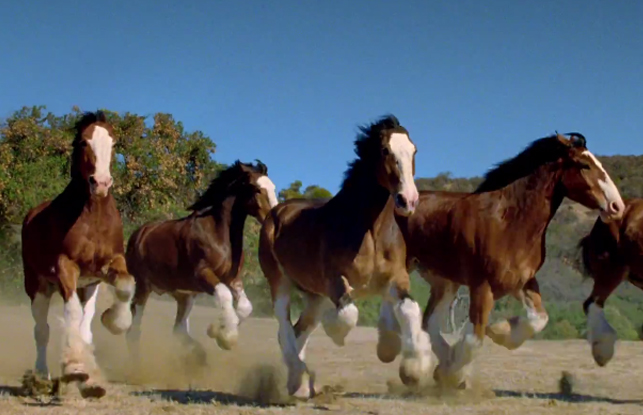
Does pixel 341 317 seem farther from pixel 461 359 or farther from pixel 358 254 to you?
pixel 461 359

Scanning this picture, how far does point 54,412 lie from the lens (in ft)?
22.6

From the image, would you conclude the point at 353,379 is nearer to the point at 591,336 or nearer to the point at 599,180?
the point at 591,336

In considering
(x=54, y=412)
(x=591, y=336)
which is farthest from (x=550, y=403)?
(x=54, y=412)

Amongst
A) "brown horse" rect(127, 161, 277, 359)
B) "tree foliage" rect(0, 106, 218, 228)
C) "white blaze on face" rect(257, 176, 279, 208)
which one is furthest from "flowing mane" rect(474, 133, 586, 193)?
"tree foliage" rect(0, 106, 218, 228)

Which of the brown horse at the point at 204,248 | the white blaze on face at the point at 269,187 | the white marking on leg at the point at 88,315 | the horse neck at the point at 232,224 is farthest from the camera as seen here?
the white blaze on face at the point at 269,187

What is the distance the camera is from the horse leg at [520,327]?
7.74 metres

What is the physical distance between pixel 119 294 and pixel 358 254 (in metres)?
2.52

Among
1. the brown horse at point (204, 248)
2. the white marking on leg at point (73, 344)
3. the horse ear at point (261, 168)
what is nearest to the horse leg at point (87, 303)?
the white marking on leg at point (73, 344)

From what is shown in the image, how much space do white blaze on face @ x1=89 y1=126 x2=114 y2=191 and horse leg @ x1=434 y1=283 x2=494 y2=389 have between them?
355 centimetres

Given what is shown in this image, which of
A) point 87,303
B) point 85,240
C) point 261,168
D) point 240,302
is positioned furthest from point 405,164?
point 261,168

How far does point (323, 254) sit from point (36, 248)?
3.03 m

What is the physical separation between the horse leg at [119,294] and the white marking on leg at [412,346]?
2.82m

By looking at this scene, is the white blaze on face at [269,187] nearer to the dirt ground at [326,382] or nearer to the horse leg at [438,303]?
the dirt ground at [326,382]

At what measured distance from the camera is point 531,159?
27.5 ft
